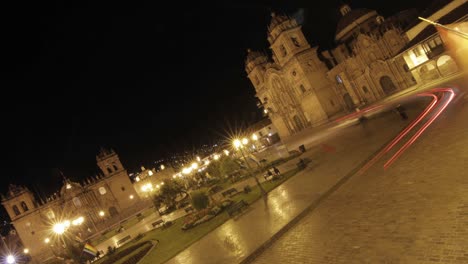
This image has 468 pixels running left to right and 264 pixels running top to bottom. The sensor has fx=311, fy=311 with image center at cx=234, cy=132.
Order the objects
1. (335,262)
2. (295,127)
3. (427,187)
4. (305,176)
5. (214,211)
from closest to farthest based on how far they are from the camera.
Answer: (335,262) → (427,187) → (305,176) → (214,211) → (295,127)

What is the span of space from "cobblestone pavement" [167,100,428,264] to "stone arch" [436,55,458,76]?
57.8ft

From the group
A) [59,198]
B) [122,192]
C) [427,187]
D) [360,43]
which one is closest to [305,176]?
[427,187]

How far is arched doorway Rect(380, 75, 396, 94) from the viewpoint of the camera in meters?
43.6

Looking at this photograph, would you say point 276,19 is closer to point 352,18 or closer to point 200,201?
point 352,18

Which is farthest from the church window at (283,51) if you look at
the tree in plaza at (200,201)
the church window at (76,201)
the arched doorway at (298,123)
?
the church window at (76,201)

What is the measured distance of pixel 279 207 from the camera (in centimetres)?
1477

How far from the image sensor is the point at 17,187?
6062 centimetres

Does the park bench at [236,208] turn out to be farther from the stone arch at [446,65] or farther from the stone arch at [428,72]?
the stone arch at [428,72]

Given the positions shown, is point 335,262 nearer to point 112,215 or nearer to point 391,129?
point 391,129

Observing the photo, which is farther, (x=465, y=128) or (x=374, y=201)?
(x=465, y=128)

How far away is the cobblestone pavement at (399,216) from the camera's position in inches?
265

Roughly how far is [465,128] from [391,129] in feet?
21.5

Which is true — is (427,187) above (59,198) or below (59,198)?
below

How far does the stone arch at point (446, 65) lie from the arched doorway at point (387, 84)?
8660 mm
